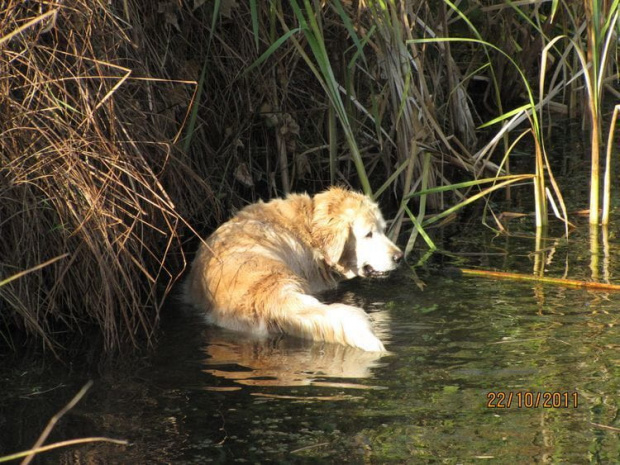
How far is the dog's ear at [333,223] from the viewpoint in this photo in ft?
19.8

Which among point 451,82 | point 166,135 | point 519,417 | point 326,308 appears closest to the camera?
point 519,417

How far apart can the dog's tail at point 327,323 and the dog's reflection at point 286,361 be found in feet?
0.18

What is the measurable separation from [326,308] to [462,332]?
72 cm

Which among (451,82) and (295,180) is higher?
(451,82)

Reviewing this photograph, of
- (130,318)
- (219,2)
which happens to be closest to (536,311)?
(130,318)

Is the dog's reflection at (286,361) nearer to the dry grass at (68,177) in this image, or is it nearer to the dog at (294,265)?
the dog at (294,265)

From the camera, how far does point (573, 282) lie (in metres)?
5.38

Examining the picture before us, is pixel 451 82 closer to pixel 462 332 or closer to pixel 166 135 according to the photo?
pixel 166 135

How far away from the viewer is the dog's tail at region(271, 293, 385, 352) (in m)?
4.52

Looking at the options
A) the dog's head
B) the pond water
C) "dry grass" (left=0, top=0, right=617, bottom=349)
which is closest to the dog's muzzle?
the dog's head
